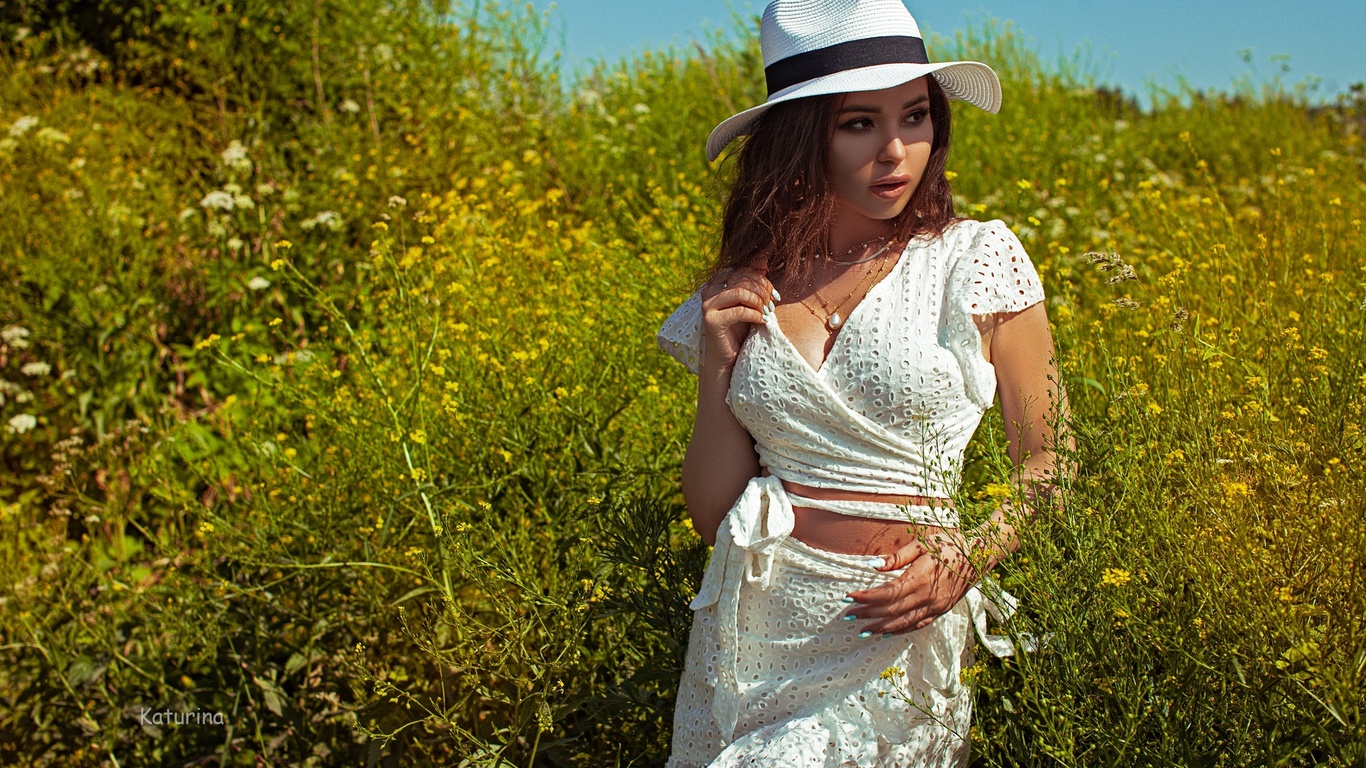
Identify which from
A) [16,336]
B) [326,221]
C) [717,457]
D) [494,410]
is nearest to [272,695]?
[494,410]

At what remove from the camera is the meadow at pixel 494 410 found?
1.46 metres

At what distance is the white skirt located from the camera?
155 centimetres

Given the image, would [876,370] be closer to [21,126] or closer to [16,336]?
[16,336]

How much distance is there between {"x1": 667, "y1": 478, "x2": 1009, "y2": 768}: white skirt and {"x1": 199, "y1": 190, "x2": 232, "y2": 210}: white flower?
2938 mm

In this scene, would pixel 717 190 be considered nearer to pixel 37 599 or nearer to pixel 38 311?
pixel 37 599

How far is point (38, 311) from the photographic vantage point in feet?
12.9

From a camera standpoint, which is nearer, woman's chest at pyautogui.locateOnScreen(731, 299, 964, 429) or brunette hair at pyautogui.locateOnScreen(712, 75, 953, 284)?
woman's chest at pyautogui.locateOnScreen(731, 299, 964, 429)

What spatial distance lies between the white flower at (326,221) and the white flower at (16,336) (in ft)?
3.26

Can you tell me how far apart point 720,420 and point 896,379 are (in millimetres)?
282

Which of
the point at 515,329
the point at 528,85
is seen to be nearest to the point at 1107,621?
the point at 515,329

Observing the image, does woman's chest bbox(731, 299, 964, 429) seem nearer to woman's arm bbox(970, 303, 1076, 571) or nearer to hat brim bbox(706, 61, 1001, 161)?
woman's arm bbox(970, 303, 1076, 571)

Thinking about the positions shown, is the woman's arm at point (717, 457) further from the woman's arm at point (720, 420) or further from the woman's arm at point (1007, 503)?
the woman's arm at point (1007, 503)

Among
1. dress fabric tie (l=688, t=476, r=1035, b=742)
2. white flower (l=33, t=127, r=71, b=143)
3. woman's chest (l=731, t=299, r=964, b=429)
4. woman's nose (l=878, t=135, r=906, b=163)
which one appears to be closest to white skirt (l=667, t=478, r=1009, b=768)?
dress fabric tie (l=688, t=476, r=1035, b=742)

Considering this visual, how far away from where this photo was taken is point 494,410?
8.11 ft
